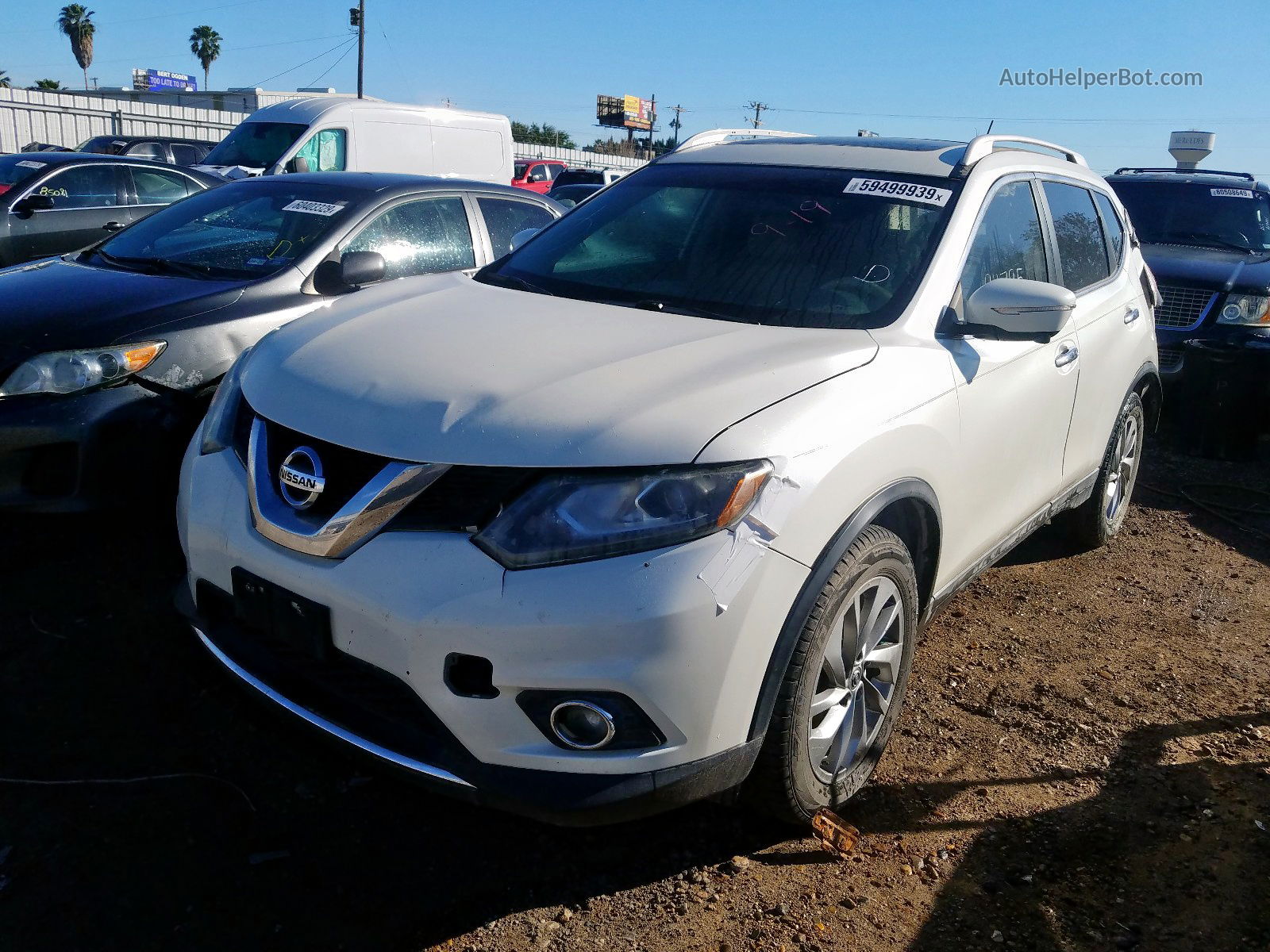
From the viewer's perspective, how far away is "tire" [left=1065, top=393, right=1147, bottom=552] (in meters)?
4.70

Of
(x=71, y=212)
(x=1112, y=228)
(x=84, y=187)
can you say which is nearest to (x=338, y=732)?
(x=1112, y=228)

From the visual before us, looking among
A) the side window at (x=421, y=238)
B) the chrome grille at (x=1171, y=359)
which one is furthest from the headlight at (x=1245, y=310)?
the side window at (x=421, y=238)

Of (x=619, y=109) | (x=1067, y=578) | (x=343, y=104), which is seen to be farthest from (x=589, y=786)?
(x=619, y=109)

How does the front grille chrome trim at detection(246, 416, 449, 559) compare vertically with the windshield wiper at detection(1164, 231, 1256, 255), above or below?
below

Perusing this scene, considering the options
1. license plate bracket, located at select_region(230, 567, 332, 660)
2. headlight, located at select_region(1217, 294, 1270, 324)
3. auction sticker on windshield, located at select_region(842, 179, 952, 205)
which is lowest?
license plate bracket, located at select_region(230, 567, 332, 660)

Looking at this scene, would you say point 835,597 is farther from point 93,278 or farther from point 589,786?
point 93,278

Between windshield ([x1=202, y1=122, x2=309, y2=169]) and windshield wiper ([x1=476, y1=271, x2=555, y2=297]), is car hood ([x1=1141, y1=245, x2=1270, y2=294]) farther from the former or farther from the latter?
windshield ([x1=202, y1=122, x2=309, y2=169])

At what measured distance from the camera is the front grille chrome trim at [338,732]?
2.20m

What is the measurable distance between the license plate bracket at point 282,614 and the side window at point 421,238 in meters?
2.75

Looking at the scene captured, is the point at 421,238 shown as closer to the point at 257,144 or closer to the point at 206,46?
the point at 257,144

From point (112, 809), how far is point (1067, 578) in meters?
3.97

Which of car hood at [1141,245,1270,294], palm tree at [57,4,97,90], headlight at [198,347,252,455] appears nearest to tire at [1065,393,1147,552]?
car hood at [1141,245,1270,294]

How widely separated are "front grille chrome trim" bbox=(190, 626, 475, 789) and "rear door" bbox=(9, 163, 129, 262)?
326 inches

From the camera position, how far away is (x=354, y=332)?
9.39 ft
